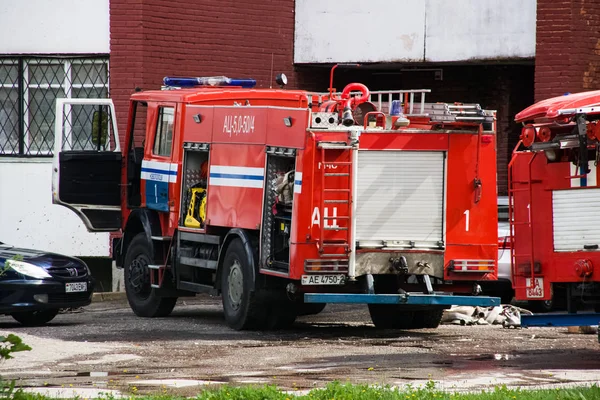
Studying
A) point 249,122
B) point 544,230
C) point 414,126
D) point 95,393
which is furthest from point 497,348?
point 95,393

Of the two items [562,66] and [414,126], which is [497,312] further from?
[562,66]

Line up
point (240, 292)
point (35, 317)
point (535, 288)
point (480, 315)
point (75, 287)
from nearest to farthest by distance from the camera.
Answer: point (535, 288)
point (240, 292)
point (75, 287)
point (35, 317)
point (480, 315)

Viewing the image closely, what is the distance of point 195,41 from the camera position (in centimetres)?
2216

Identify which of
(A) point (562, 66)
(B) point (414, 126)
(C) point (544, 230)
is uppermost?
(A) point (562, 66)

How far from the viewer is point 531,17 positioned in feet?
70.5

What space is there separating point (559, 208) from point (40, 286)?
6.54 meters

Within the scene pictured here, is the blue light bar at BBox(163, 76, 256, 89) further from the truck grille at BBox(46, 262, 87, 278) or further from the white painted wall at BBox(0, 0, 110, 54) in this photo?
the white painted wall at BBox(0, 0, 110, 54)

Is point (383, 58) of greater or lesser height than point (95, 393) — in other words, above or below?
above

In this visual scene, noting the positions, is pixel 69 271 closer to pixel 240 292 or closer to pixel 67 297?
pixel 67 297

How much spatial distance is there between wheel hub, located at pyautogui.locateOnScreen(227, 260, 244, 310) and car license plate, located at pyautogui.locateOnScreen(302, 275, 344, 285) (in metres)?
1.28

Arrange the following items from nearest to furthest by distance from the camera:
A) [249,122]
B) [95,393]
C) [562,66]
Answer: [95,393] < [249,122] < [562,66]

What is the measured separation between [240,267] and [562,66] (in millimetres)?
7761

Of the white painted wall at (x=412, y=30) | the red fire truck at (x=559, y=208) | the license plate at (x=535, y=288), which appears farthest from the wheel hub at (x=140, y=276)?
the white painted wall at (x=412, y=30)

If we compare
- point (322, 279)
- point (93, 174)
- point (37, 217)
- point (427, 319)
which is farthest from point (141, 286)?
point (37, 217)
